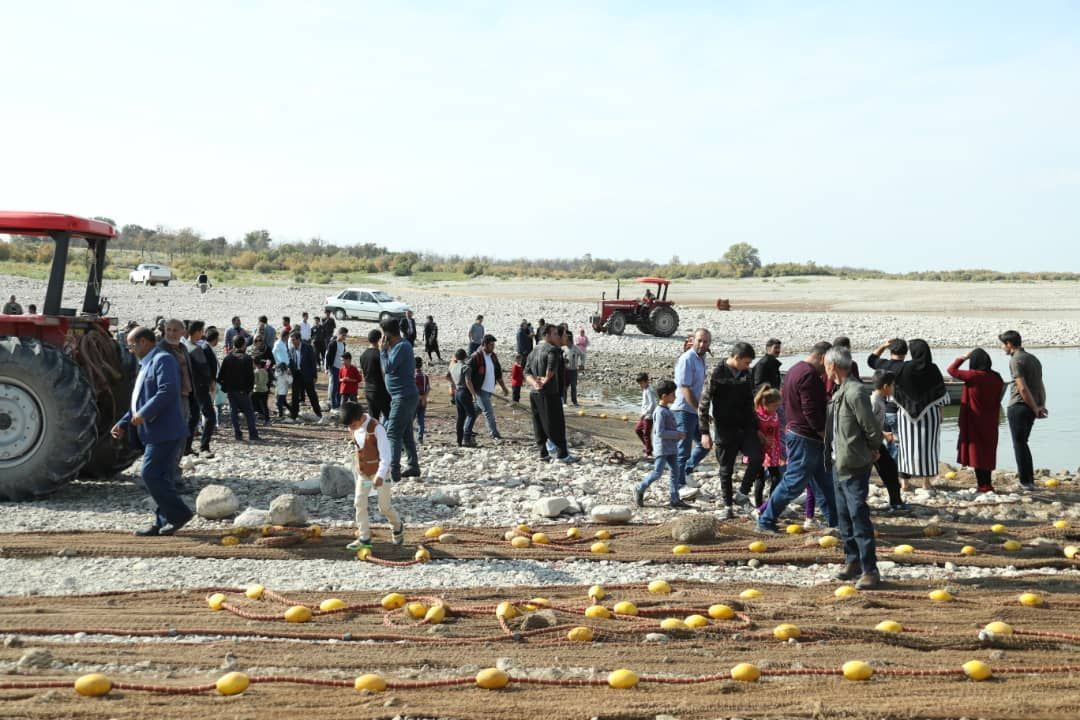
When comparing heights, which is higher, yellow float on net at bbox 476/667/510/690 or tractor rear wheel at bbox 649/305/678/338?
tractor rear wheel at bbox 649/305/678/338

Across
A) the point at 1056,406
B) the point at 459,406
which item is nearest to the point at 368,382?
the point at 459,406

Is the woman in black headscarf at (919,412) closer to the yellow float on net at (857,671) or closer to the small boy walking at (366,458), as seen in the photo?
the small boy walking at (366,458)

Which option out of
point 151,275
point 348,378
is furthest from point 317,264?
point 348,378

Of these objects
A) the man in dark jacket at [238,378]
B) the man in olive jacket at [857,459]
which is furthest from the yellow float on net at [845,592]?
the man in dark jacket at [238,378]

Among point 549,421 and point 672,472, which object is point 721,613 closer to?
point 672,472

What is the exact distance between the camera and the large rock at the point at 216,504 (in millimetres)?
9469

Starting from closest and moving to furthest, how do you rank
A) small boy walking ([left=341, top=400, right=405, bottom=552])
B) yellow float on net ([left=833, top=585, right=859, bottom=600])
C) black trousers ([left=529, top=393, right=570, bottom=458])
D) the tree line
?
yellow float on net ([left=833, top=585, right=859, bottom=600]) < small boy walking ([left=341, top=400, right=405, bottom=552]) < black trousers ([left=529, top=393, right=570, bottom=458]) < the tree line

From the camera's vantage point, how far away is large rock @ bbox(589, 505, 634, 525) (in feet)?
31.3

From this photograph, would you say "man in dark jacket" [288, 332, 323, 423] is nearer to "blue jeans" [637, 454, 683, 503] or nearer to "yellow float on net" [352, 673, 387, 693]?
"blue jeans" [637, 454, 683, 503]

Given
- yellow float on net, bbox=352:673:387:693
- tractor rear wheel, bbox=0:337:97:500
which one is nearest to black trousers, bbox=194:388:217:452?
tractor rear wheel, bbox=0:337:97:500

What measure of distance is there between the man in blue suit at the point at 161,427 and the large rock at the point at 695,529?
397cm

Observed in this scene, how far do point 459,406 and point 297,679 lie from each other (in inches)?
358

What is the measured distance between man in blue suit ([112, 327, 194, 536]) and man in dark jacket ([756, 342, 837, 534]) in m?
4.87

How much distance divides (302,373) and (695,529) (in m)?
9.78
